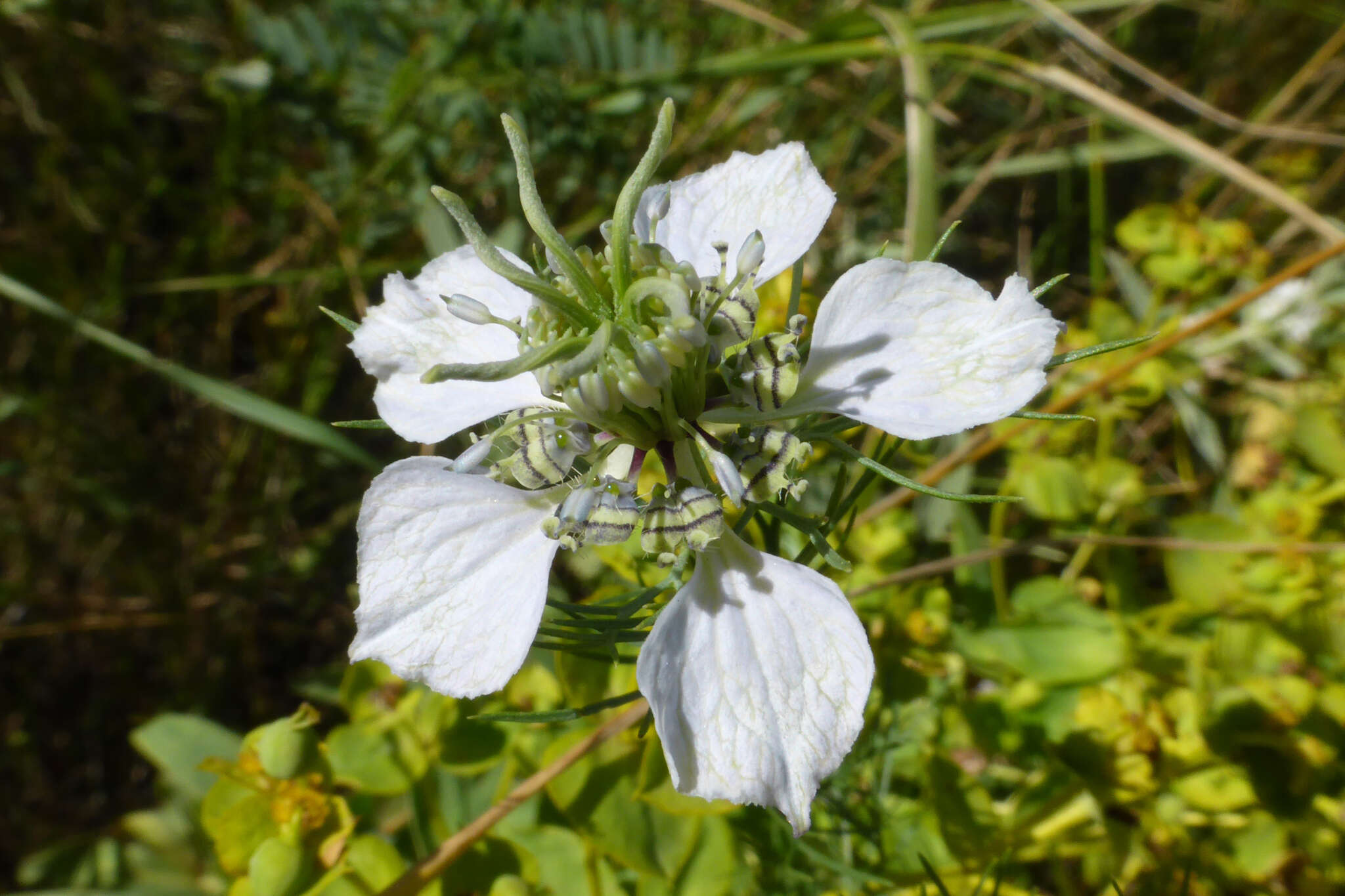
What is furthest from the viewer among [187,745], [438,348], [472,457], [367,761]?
[187,745]

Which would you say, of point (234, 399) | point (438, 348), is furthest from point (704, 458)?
point (234, 399)

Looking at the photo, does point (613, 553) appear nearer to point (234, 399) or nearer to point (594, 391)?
point (594, 391)

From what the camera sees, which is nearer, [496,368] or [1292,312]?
[496,368]

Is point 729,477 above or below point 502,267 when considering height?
below

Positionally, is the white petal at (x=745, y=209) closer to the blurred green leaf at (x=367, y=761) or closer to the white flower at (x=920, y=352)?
the white flower at (x=920, y=352)

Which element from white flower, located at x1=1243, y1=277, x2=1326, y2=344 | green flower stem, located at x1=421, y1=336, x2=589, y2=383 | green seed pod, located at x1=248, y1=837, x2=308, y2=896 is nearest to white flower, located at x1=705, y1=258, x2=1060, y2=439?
green flower stem, located at x1=421, y1=336, x2=589, y2=383

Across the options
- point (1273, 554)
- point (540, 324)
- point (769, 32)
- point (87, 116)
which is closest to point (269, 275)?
point (87, 116)
